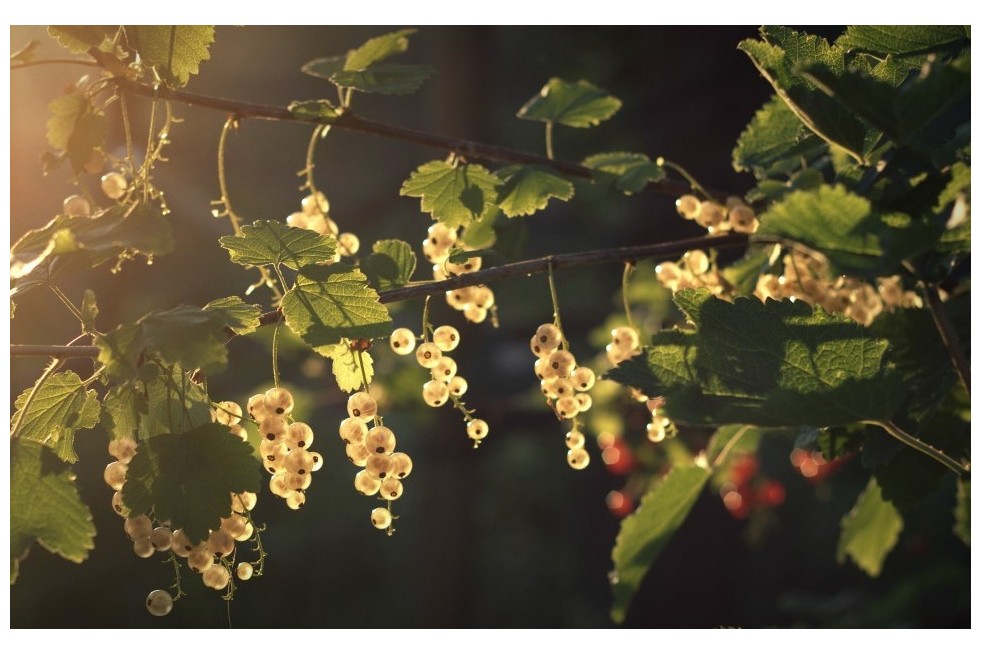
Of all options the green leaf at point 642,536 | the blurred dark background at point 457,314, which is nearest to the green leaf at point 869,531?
the blurred dark background at point 457,314

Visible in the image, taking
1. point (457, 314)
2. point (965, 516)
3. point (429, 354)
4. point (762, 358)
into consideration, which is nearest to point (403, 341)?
point (429, 354)

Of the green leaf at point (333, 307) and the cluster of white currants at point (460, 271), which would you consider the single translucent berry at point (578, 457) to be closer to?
the cluster of white currants at point (460, 271)

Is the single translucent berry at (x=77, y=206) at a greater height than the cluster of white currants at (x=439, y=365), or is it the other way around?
the single translucent berry at (x=77, y=206)

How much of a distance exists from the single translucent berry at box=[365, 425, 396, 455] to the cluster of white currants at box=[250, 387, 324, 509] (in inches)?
1.9

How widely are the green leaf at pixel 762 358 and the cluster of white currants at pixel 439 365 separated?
0.19 meters

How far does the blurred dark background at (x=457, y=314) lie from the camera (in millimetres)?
2803

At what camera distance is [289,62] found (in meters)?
3.64

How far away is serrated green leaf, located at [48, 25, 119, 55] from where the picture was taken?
3.18 ft

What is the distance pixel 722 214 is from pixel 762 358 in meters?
0.33

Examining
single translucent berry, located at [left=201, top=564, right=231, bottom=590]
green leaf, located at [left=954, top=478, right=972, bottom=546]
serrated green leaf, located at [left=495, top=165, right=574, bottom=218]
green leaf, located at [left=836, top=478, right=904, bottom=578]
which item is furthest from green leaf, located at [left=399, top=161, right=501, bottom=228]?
green leaf, located at [left=836, top=478, right=904, bottom=578]

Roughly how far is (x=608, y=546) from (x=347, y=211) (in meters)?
2.05
